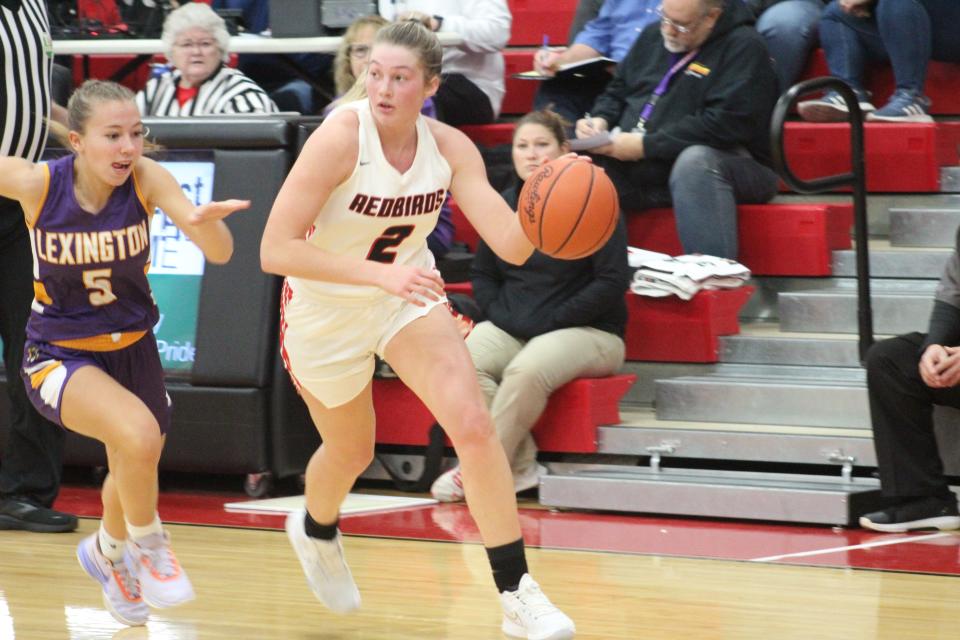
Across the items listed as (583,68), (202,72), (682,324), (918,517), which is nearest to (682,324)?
(682,324)

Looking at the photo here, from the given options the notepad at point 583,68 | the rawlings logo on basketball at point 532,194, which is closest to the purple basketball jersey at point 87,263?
the rawlings logo on basketball at point 532,194

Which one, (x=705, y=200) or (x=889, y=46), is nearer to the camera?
(x=705, y=200)

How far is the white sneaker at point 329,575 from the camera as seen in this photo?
4.24m

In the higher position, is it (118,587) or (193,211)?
(193,211)

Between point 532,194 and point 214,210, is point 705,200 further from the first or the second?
point 214,210

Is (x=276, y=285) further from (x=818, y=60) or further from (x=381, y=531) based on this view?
(x=818, y=60)

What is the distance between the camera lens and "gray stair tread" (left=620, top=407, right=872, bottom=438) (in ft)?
19.5

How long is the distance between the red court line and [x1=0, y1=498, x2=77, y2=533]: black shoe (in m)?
0.39

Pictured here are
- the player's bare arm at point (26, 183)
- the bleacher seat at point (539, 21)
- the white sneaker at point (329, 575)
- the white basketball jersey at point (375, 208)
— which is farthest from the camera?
the bleacher seat at point (539, 21)

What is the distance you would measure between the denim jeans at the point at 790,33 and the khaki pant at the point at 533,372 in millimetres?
1978

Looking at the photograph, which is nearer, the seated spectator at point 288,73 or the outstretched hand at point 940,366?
the outstretched hand at point 940,366

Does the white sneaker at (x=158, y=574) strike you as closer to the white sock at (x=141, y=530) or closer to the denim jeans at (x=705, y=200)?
the white sock at (x=141, y=530)

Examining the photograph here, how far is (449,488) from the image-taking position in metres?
6.26

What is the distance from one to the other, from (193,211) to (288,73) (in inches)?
166
